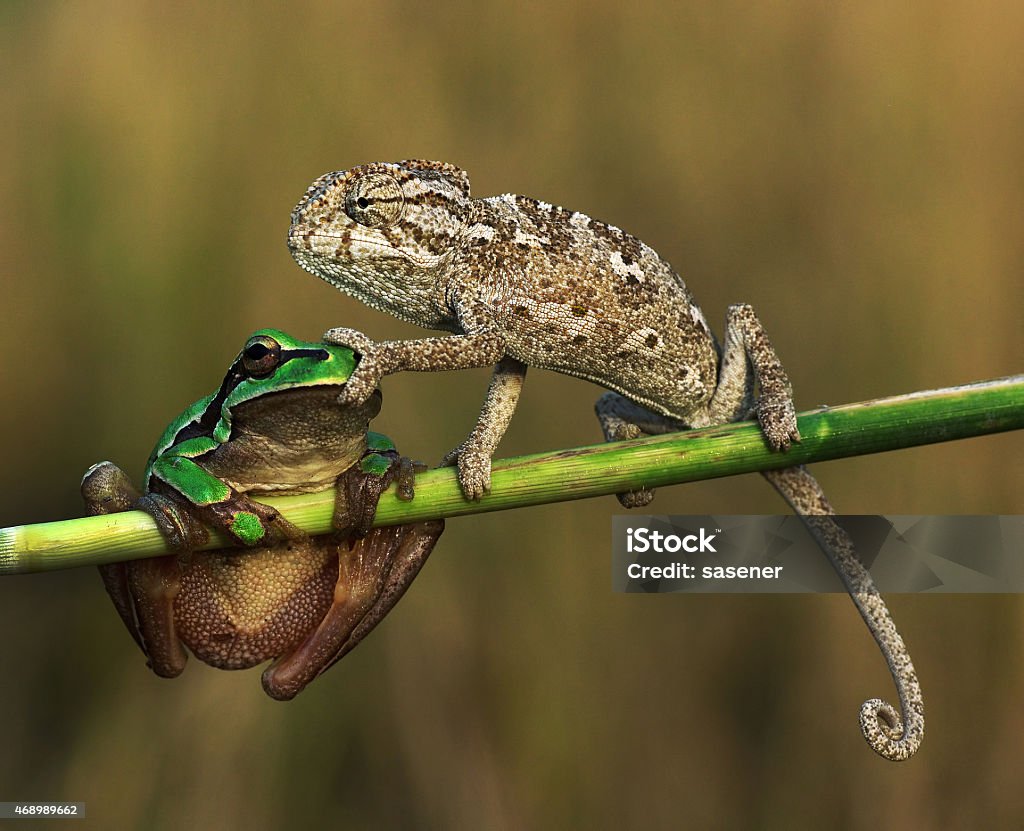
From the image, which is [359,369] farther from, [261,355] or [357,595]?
[357,595]

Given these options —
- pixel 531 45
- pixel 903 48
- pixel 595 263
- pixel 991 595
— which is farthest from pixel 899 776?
pixel 531 45

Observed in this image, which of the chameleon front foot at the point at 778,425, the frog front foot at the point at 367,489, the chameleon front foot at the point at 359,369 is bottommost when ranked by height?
the frog front foot at the point at 367,489

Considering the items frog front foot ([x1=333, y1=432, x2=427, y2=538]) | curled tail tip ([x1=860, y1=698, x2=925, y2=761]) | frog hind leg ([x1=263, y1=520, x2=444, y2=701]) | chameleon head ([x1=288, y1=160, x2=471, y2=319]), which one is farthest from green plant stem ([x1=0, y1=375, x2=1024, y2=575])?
curled tail tip ([x1=860, y1=698, x2=925, y2=761])

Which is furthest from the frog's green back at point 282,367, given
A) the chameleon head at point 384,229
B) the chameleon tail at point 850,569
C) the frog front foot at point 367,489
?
the chameleon tail at point 850,569

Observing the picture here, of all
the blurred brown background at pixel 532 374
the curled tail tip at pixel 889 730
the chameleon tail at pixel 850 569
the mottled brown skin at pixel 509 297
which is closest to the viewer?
the mottled brown skin at pixel 509 297

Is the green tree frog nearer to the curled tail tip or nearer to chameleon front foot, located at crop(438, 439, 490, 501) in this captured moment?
chameleon front foot, located at crop(438, 439, 490, 501)

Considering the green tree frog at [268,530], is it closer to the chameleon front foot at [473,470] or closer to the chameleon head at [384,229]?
the chameleon front foot at [473,470]

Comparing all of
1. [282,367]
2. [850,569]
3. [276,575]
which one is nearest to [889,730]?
[850,569]
